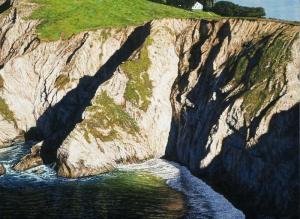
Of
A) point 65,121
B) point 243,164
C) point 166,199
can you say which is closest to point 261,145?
point 243,164

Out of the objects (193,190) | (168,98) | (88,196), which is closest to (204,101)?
(168,98)

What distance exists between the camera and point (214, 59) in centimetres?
7144

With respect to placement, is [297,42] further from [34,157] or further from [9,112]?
[9,112]

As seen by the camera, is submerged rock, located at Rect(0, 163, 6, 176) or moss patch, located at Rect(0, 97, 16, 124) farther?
moss patch, located at Rect(0, 97, 16, 124)

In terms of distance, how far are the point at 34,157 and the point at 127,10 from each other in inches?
1453

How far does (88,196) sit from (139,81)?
24.7 meters

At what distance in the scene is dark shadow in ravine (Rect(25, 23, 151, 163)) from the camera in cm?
8312

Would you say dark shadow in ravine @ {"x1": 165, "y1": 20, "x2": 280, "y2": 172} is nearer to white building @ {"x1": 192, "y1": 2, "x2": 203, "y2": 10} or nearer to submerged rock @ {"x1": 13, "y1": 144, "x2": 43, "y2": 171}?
submerged rock @ {"x1": 13, "y1": 144, "x2": 43, "y2": 171}

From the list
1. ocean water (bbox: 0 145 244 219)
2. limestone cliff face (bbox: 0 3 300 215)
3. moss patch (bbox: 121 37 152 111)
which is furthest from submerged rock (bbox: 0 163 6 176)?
moss patch (bbox: 121 37 152 111)

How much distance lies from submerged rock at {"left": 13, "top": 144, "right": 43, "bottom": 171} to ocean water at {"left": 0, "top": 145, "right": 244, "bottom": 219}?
1076mm

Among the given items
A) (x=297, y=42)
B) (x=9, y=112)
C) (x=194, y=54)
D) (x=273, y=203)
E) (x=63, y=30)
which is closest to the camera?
(x=273, y=203)

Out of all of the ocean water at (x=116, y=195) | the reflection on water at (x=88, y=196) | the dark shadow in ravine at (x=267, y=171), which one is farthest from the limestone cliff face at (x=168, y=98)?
the reflection on water at (x=88, y=196)

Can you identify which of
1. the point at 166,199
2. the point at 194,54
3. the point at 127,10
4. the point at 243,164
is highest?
the point at 127,10

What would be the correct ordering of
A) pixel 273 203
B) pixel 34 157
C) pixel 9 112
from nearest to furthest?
1. pixel 273 203
2. pixel 34 157
3. pixel 9 112
